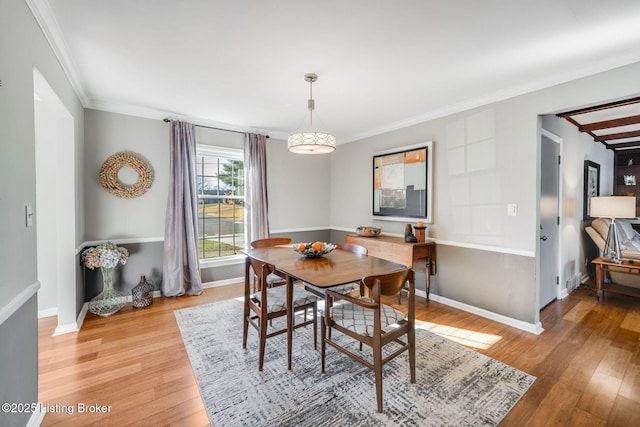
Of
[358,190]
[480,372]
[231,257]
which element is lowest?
[480,372]

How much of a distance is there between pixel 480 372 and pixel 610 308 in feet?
8.48

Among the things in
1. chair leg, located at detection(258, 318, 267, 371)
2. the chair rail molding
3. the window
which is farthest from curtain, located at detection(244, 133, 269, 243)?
the chair rail molding

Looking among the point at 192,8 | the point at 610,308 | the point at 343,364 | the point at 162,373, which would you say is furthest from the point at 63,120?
the point at 610,308

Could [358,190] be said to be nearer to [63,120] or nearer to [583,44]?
[583,44]

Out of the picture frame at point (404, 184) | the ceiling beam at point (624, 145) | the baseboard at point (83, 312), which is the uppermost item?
the ceiling beam at point (624, 145)

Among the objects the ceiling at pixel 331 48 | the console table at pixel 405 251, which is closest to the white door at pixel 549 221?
the ceiling at pixel 331 48

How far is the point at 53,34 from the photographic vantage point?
200 cm

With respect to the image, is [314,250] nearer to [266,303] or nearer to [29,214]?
[266,303]

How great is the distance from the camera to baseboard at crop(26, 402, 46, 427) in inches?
62.6

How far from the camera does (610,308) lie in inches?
134

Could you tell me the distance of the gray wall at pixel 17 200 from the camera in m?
1.35

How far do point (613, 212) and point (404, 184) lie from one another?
2696 millimetres

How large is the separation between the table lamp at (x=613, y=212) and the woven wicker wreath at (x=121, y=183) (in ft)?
19.9

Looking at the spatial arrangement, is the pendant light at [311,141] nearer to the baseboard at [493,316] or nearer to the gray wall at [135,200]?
the gray wall at [135,200]
